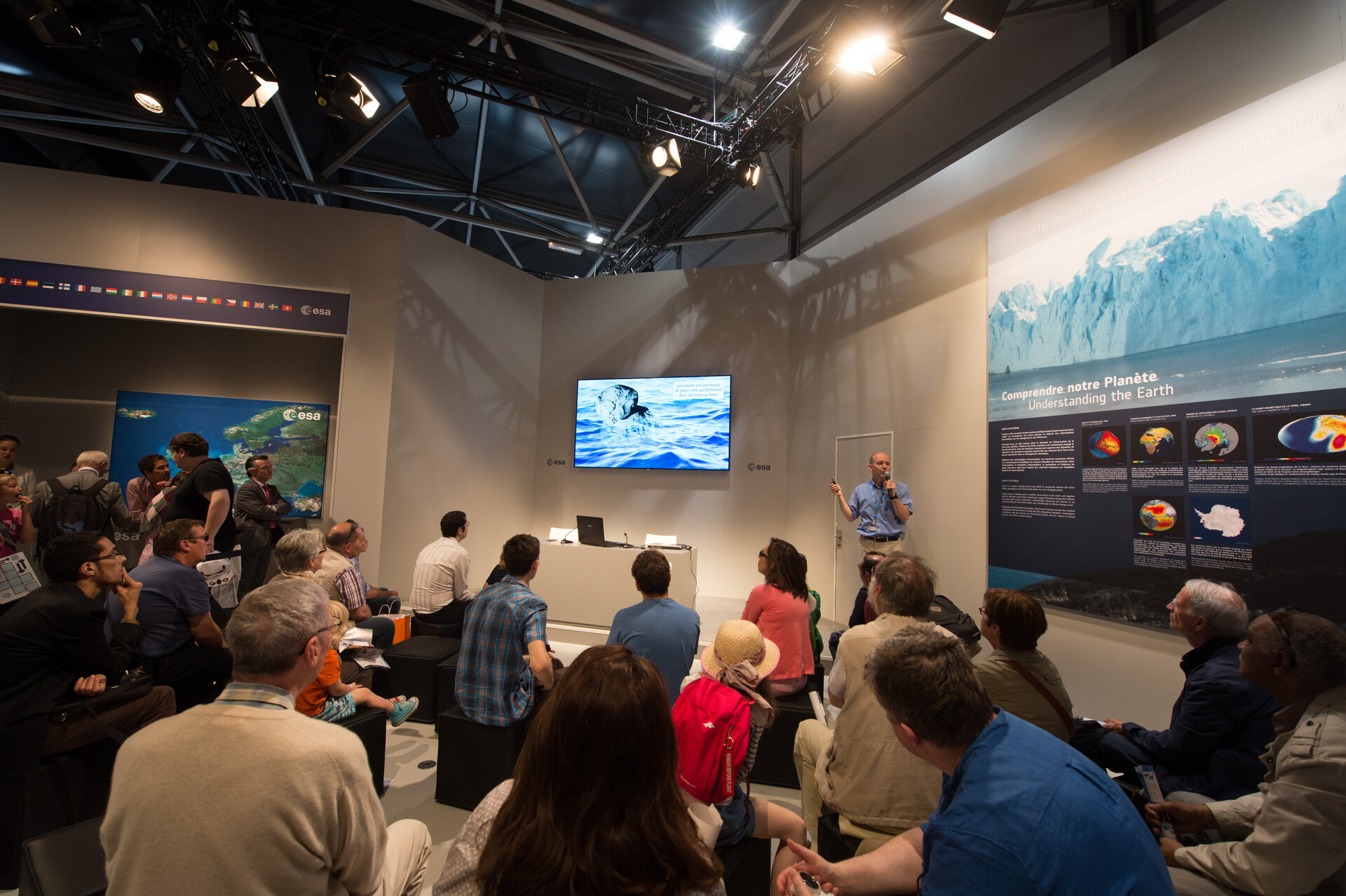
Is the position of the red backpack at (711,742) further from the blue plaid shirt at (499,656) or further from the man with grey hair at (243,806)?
the blue plaid shirt at (499,656)

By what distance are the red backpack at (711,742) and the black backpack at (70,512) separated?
5.35 metres

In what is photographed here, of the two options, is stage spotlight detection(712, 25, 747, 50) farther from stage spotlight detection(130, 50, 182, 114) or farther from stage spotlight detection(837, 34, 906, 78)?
stage spotlight detection(130, 50, 182, 114)

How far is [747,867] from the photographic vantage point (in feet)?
5.94

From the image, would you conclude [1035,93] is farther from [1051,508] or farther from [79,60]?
[79,60]

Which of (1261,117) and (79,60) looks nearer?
(1261,117)

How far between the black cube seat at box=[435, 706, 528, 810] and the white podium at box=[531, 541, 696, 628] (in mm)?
2772

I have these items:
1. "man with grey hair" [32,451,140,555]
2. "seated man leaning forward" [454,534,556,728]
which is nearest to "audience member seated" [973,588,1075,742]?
"seated man leaning forward" [454,534,556,728]

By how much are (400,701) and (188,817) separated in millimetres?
1758

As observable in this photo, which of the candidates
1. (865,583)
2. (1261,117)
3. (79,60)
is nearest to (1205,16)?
(1261,117)

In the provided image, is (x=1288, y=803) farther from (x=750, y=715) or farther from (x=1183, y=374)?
(x=1183, y=374)

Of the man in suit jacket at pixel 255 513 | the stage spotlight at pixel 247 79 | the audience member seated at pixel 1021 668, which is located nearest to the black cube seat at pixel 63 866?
the audience member seated at pixel 1021 668

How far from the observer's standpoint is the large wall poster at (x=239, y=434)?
242 inches

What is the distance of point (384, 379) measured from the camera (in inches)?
237

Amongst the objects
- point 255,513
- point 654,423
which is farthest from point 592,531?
point 255,513
